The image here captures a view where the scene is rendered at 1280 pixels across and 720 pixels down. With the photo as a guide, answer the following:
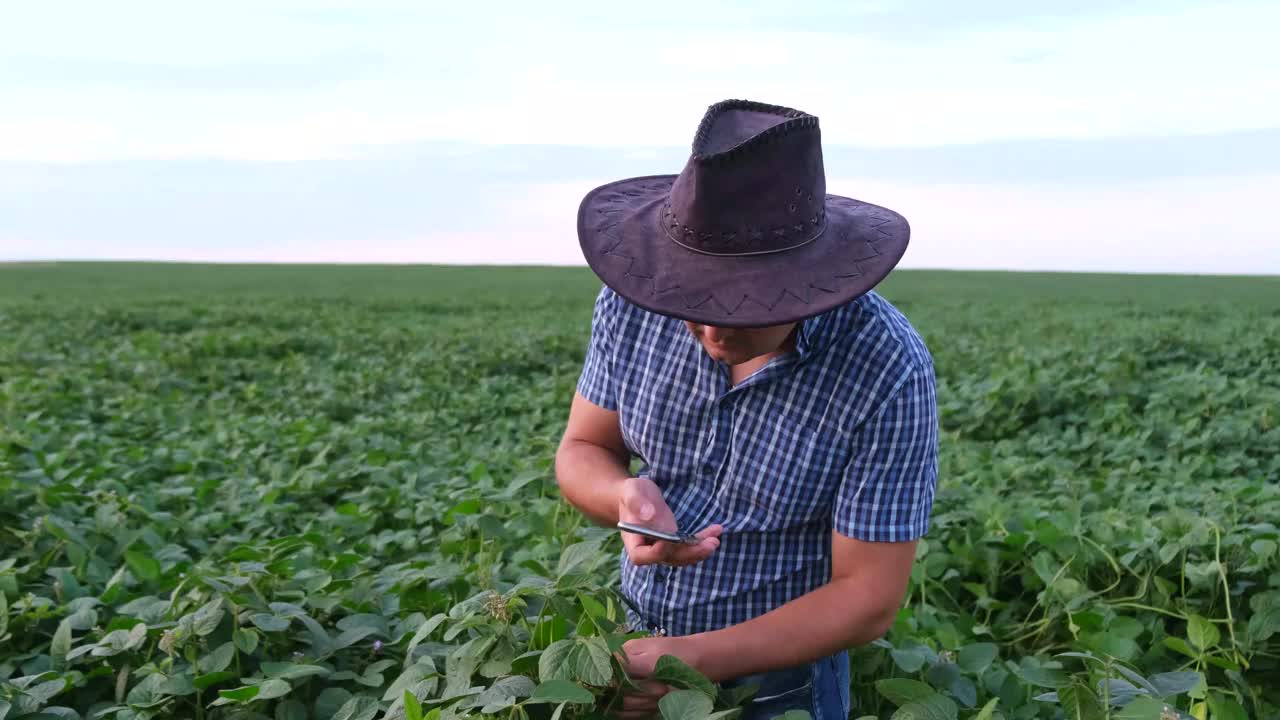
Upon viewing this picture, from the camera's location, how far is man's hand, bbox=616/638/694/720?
5.76 ft

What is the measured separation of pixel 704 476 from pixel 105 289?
92.1 feet

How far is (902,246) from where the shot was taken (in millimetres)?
1695

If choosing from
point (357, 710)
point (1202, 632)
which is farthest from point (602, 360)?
point (1202, 632)

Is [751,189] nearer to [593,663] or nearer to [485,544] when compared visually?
[593,663]

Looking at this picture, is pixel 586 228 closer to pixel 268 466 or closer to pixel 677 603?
pixel 677 603

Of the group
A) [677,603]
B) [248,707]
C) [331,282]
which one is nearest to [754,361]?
[677,603]

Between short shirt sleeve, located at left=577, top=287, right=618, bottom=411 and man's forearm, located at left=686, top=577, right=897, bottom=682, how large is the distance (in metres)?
0.54

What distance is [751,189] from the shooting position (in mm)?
1621

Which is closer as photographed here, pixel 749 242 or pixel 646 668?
pixel 749 242

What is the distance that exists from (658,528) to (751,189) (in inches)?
23.0

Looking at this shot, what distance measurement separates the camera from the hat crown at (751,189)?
1.61 metres

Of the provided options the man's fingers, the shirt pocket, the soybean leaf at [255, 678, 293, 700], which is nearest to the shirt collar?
the shirt pocket

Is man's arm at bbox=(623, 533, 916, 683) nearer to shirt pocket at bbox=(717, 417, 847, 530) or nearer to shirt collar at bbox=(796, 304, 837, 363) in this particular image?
shirt pocket at bbox=(717, 417, 847, 530)

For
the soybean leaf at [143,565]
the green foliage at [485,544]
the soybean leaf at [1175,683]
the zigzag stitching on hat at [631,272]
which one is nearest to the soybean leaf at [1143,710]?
the green foliage at [485,544]
